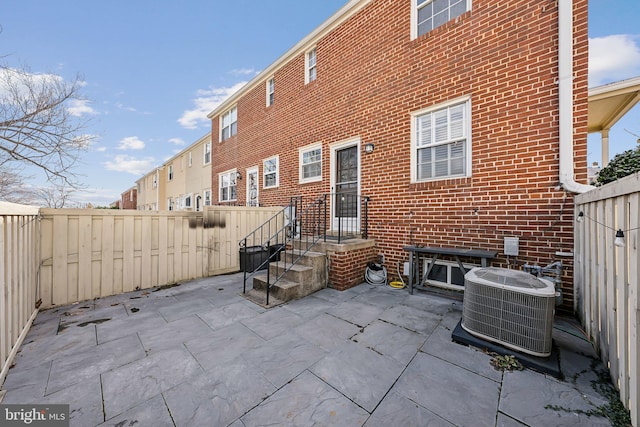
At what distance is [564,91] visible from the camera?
129 inches

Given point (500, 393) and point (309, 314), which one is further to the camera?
point (309, 314)

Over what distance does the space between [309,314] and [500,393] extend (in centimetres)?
220

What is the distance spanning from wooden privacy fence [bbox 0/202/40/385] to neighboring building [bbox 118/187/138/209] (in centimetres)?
3028

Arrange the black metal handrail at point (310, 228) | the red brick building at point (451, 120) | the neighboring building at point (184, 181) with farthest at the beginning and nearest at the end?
the neighboring building at point (184, 181) < the black metal handrail at point (310, 228) < the red brick building at point (451, 120)

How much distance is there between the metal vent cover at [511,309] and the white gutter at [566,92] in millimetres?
1970

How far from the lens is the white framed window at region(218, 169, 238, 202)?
10383mm

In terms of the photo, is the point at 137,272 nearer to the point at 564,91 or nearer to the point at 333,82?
the point at 333,82

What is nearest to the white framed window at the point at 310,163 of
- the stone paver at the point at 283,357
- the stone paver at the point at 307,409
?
the stone paver at the point at 283,357

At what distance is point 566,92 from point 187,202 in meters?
17.5

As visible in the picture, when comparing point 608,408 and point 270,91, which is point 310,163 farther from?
point 608,408

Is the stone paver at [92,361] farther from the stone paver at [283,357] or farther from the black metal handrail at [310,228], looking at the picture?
the black metal handrail at [310,228]

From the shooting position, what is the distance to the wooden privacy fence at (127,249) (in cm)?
387

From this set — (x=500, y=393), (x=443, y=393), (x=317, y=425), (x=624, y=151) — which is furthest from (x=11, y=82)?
(x=624, y=151)

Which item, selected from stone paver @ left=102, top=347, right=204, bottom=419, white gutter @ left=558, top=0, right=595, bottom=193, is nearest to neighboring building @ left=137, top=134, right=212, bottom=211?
stone paver @ left=102, top=347, right=204, bottom=419
